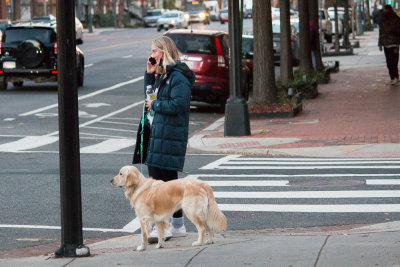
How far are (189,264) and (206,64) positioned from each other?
15.6m

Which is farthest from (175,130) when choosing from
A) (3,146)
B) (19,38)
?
(19,38)

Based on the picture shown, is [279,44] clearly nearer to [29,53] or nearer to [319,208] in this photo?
[29,53]

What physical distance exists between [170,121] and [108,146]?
8.53 metres

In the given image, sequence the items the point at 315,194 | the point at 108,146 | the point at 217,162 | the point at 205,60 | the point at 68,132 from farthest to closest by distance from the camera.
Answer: the point at 205,60 → the point at 108,146 → the point at 217,162 → the point at 315,194 → the point at 68,132

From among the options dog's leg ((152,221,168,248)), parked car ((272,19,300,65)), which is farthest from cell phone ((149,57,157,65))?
parked car ((272,19,300,65))

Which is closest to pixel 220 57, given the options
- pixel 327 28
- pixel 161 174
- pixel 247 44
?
pixel 247 44

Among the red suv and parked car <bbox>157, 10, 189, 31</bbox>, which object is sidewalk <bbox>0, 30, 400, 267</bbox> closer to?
the red suv

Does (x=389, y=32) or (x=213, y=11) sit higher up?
(x=213, y=11)

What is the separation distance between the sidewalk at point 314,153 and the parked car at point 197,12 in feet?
163

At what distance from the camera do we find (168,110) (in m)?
8.75

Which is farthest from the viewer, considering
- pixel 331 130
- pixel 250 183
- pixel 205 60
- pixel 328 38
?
pixel 328 38

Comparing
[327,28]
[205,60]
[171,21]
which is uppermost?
[171,21]

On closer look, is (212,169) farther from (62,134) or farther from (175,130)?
(62,134)

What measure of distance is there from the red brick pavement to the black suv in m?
7.37
